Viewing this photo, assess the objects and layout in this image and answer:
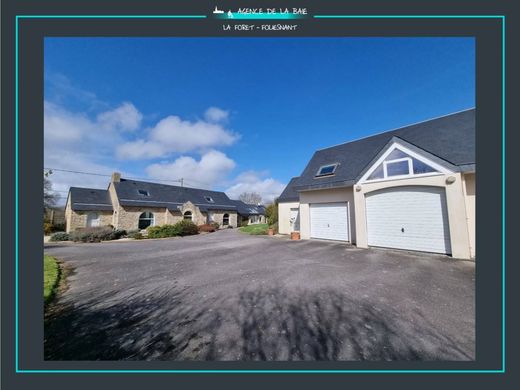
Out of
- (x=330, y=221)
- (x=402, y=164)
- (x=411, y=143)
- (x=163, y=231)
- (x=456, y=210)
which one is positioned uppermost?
(x=411, y=143)

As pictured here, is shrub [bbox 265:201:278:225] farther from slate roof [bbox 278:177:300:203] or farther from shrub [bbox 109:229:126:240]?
shrub [bbox 109:229:126:240]

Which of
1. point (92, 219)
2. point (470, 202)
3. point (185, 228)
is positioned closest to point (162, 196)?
point (92, 219)

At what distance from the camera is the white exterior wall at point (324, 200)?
10227 mm

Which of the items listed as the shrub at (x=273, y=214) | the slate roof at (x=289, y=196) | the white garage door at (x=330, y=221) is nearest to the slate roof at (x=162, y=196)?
the shrub at (x=273, y=214)

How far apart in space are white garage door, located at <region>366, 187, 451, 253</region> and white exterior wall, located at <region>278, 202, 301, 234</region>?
6915 mm

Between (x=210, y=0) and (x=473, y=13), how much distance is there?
2842 mm

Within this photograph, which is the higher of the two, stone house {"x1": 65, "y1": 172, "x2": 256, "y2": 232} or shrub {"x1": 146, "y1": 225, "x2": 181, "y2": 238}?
stone house {"x1": 65, "y1": 172, "x2": 256, "y2": 232}

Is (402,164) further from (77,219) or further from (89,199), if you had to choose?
(89,199)

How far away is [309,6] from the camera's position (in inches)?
85.9

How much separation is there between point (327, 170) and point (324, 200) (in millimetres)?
1990

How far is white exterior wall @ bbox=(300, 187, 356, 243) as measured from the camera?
33.6 feet

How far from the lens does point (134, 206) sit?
20953 millimetres

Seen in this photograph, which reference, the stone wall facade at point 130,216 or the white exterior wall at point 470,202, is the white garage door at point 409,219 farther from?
the stone wall facade at point 130,216

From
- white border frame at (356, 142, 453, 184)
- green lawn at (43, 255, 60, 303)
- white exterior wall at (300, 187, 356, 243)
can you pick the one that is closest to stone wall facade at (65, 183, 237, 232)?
green lawn at (43, 255, 60, 303)
